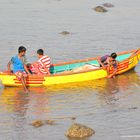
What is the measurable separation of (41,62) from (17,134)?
5.96 m

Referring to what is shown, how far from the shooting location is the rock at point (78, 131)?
15.5 m

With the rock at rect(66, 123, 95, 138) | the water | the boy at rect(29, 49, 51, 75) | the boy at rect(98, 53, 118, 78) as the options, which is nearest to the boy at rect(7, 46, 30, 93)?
the water

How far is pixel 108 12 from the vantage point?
42.7 m

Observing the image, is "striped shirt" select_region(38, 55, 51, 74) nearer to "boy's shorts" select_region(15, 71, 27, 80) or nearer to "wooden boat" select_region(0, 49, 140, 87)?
"wooden boat" select_region(0, 49, 140, 87)

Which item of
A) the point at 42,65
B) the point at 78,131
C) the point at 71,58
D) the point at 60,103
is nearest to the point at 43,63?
the point at 42,65

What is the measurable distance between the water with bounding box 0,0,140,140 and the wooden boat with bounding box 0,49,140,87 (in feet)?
0.86

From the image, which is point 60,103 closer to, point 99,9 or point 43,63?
point 43,63

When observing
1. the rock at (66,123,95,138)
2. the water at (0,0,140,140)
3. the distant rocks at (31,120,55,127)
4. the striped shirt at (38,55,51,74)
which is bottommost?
the water at (0,0,140,140)

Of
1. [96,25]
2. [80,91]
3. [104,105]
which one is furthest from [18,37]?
[104,105]

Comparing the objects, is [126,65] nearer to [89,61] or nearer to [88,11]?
[89,61]

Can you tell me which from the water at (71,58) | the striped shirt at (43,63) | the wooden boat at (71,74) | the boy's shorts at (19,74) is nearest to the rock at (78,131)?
the water at (71,58)

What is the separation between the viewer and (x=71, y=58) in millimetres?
26781

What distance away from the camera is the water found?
16734 mm

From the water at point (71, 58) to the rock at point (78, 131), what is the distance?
0.78ft
